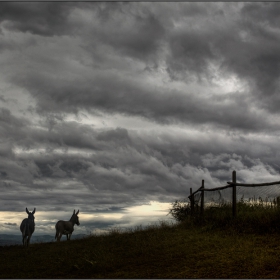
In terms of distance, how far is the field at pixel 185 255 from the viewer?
35.9ft

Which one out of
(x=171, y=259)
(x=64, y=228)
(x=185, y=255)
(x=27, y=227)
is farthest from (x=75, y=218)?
(x=171, y=259)

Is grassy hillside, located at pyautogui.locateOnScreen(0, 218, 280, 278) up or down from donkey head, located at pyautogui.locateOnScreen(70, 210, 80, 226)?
down

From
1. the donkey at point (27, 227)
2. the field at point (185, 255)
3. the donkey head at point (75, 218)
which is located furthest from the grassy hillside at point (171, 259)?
the donkey head at point (75, 218)

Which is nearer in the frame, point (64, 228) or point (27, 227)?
point (27, 227)

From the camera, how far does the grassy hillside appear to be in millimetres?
10836

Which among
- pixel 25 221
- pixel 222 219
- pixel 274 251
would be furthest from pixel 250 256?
pixel 25 221

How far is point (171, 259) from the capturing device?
1247cm

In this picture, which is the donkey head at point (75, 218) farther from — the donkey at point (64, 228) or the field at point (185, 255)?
the field at point (185, 255)

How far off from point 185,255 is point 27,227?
14.3m

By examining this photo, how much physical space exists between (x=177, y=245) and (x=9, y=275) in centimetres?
619

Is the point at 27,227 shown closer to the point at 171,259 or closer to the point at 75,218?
the point at 75,218

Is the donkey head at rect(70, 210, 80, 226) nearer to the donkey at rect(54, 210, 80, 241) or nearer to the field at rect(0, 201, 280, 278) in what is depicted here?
the donkey at rect(54, 210, 80, 241)

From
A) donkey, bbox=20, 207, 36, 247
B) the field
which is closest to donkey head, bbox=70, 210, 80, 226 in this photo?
donkey, bbox=20, 207, 36, 247

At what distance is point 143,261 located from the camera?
41.4 feet
